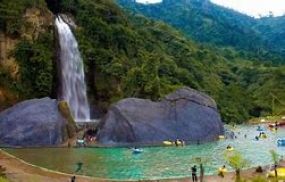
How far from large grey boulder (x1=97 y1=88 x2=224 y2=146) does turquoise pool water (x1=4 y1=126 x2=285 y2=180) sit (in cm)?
383

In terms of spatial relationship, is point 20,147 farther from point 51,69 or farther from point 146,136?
point 51,69

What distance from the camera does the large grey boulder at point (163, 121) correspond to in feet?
178

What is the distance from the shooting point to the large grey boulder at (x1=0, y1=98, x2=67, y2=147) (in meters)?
51.0

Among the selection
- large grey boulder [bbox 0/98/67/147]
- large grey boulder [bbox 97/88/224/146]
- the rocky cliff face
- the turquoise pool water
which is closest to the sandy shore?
the turquoise pool water

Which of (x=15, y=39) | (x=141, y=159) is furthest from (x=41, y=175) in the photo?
(x=15, y=39)

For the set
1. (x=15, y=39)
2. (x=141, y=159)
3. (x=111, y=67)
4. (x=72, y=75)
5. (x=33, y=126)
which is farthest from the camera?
(x=111, y=67)

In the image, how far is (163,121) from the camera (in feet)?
187

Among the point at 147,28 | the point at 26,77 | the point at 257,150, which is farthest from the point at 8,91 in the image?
the point at 147,28

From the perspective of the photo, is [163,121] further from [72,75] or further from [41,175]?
[41,175]

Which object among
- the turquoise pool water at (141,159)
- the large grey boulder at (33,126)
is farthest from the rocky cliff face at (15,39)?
the turquoise pool water at (141,159)

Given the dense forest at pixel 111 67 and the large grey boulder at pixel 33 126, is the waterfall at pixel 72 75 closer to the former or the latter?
the dense forest at pixel 111 67

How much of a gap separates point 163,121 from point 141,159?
15054 millimetres

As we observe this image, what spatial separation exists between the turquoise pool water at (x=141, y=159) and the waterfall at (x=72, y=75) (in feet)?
63.7

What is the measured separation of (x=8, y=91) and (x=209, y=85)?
54081 mm
